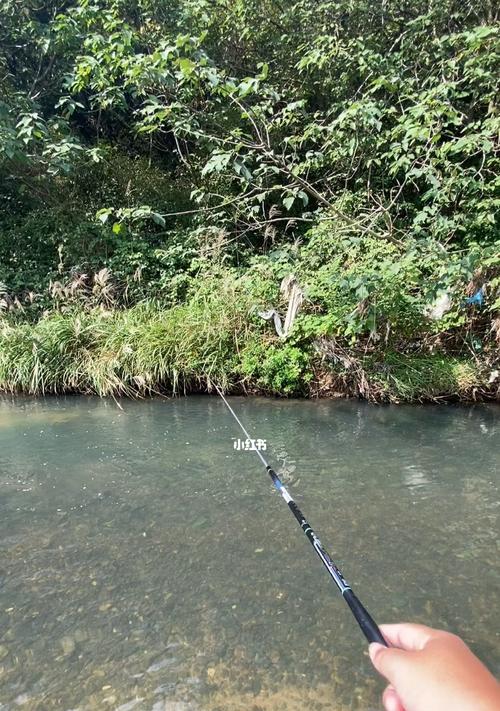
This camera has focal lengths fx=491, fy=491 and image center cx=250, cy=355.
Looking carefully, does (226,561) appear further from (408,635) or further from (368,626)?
(408,635)

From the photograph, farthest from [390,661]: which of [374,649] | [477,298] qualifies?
[477,298]

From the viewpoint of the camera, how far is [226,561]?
287cm

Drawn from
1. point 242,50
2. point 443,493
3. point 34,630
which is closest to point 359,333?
point 443,493

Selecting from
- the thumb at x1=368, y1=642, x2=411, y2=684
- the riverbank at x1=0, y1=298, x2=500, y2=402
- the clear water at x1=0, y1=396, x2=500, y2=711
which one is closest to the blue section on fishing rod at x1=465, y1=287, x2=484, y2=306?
the riverbank at x1=0, y1=298, x2=500, y2=402

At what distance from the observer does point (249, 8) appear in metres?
8.55

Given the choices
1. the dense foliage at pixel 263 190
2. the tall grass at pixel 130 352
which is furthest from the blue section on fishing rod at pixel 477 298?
the tall grass at pixel 130 352

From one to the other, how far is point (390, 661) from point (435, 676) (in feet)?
0.34

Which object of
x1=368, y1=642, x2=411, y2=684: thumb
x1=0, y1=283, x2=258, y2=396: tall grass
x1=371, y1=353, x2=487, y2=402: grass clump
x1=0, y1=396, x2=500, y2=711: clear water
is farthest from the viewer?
x1=0, y1=283, x2=258, y2=396: tall grass

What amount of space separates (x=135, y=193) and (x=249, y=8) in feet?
12.4

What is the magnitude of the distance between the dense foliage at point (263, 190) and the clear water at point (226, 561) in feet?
5.21

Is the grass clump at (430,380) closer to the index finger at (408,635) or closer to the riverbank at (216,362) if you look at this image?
the riverbank at (216,362)

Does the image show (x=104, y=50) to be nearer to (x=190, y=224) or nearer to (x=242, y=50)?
(x=190, y=224)

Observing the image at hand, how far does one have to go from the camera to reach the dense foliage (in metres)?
5.85

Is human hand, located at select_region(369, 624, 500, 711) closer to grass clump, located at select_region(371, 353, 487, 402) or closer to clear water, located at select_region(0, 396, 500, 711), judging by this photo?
clear water, located at select_region(0, 396, 500, 711)
